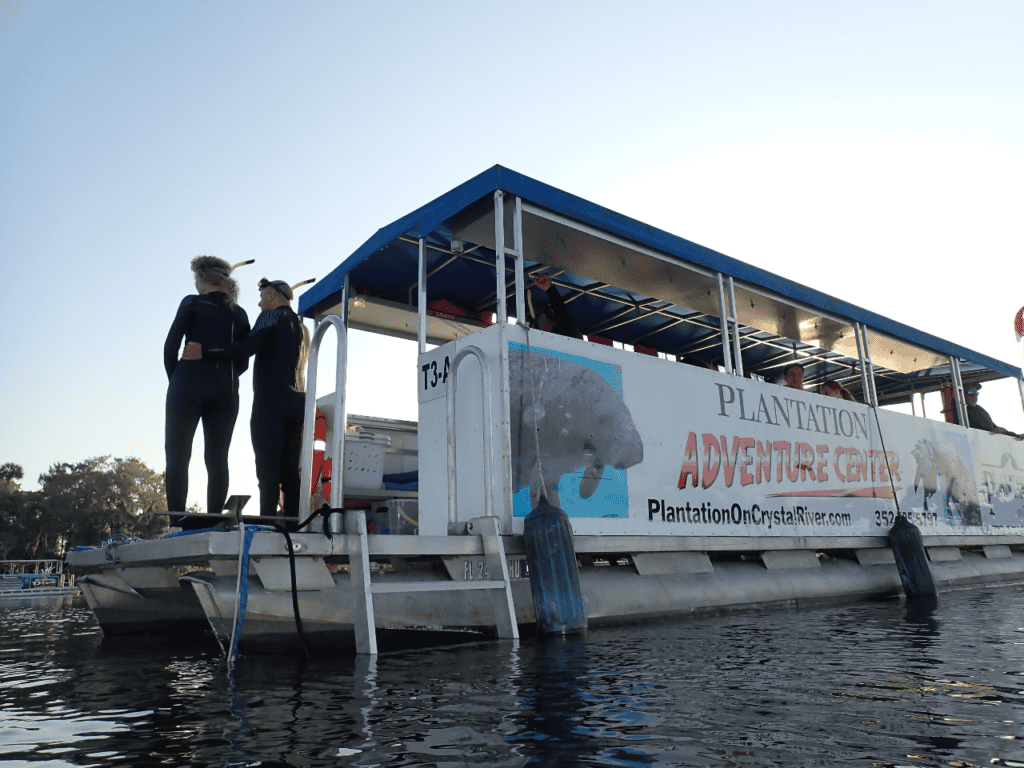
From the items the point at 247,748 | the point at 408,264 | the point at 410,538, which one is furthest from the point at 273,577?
the point at 408,264

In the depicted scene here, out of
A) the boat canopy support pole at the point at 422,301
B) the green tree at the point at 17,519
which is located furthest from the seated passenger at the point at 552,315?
the green tree at the point at 17,519

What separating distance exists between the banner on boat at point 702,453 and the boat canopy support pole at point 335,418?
51.2 inches

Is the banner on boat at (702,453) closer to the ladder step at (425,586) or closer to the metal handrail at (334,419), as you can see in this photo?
the ladder step at (425,586)

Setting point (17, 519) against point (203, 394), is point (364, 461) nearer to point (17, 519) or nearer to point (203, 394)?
point (203, 394)

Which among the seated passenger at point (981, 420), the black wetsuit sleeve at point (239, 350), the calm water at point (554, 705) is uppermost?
the seated passenger at point (981, 420)

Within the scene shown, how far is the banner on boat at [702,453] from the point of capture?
535 centimetres

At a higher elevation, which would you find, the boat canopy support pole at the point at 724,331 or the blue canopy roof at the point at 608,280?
the blue canopy roof at the point at 608,280

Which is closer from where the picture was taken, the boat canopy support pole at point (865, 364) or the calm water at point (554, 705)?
→ the calm water at point (554, 705)

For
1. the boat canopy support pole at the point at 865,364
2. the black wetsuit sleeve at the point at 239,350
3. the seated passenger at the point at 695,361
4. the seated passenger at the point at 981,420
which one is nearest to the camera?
the black wetsuit sleeve at the point at 239,350

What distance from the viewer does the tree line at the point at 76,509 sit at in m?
37.1

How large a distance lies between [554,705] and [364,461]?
4.18 meters

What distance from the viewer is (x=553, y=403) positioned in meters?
5.39

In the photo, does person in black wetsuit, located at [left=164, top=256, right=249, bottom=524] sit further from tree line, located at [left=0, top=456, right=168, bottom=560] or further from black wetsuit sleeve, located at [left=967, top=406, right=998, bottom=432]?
tree line, located at [left=0, top=456, right=168, bottom=560]

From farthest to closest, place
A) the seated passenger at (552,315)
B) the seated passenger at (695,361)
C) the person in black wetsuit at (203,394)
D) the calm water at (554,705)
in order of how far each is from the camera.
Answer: the seated passenger at (695,361) < the seated passenger at (552,315) < the person in black wetsuit at (203,394) < the calm water at (554,705)
